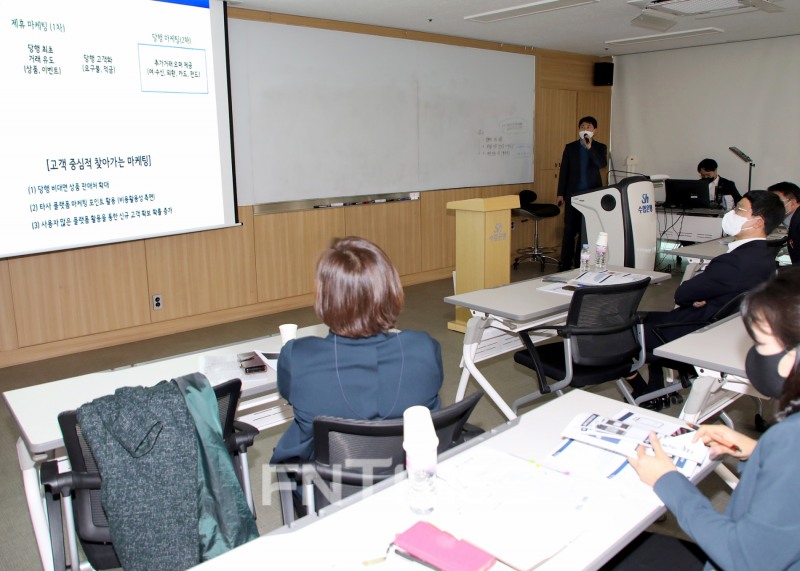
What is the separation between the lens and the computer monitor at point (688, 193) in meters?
7.56

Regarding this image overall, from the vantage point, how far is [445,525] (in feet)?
4.69

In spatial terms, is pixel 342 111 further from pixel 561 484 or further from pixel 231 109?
pixel 561 484

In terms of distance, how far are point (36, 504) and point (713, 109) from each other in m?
9.31

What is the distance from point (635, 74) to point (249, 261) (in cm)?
666

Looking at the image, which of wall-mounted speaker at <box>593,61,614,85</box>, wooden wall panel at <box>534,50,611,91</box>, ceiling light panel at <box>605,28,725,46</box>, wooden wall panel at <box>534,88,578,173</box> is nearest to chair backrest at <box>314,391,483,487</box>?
ceiling light panel at <box>605,28,725,46</box>

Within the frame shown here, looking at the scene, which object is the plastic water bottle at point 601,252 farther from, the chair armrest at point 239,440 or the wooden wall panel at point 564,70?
the wooden wall panel at point 564,70

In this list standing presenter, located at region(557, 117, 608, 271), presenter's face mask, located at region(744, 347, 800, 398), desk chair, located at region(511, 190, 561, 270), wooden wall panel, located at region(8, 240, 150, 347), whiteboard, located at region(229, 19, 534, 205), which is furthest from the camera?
desk chair, located at region(511, 190, 561, 270)

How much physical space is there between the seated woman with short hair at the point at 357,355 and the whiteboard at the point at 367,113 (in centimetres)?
423

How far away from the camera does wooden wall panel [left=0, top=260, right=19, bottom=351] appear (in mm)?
4719

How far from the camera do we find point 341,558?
4.38 ft

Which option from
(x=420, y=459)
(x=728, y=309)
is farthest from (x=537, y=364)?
(x=420, y=459)

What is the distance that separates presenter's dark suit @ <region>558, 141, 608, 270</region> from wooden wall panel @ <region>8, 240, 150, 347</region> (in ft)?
15.1

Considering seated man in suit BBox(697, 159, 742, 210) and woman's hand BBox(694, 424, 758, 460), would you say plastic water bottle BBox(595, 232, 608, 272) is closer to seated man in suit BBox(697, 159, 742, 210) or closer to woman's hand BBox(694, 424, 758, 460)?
woman's hand BBox(694, 424, 758, 460)

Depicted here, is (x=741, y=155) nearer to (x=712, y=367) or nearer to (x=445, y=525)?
(x=712, y=367)
